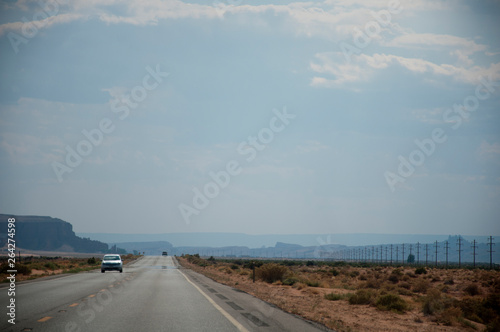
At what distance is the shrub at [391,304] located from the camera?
18.7m

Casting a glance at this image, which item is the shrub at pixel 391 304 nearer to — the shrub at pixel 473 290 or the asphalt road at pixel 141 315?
the asphalt road at pixel 141 315

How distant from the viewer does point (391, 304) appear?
18.9 metres

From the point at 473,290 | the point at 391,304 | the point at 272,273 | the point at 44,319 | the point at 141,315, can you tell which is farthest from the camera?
the point at 272,273

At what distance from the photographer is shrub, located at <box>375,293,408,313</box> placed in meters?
18.7

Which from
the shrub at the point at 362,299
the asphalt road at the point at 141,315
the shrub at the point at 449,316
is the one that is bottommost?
the shrub at the point at 362,299

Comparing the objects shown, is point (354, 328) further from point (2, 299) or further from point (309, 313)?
point (2, 299)

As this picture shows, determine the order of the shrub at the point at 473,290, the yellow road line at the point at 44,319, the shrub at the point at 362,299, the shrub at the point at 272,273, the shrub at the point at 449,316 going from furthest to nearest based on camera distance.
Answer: the shrub at the point at 272,273 < the shrub at the point at 473,290 < the shrub at the point at 362,299 < the shrub at the point at 449,316 < the yellow road line at the point at 44,319

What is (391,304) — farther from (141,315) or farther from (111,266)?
(111,266)

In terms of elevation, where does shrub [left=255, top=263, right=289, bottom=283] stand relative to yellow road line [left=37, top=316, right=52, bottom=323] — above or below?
below

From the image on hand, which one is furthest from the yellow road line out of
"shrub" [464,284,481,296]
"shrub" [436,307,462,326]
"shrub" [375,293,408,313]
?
"shrub" [464,284,481,296]

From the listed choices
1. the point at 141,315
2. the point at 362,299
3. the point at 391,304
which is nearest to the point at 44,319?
the point at 141,315

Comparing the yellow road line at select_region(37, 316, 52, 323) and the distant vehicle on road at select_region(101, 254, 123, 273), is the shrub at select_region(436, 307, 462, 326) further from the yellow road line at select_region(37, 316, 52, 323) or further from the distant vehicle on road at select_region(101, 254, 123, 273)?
the distant vehicle on road at select_region(101, 254, 123, 273)

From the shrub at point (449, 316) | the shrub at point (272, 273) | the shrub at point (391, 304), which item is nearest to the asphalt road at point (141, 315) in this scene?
the shrub at point (391, 304)

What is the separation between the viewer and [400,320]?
53.2ft
